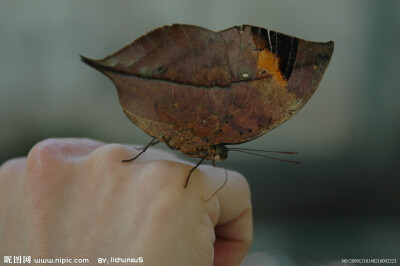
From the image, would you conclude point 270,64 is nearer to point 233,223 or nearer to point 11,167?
point 233,223

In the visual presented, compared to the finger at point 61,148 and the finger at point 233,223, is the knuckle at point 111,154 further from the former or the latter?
the finger at point 233,223

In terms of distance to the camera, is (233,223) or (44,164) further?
(233,223)

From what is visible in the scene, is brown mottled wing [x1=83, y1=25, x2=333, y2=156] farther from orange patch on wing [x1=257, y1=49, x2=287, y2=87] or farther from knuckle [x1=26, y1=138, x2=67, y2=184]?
knuckle [x1=26, y1=138, x2=67, y2=184]

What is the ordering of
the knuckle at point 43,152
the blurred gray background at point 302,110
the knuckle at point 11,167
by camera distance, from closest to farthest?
the knuckle at point 43,152 → the knuckle at point 11,167 → the blurred gray background at point 302,110

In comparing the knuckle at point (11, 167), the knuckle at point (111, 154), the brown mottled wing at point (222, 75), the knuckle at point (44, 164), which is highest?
the brown mottled wing at point (222, 75)

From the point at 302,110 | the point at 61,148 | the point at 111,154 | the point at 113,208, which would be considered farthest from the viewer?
the point at 302,110

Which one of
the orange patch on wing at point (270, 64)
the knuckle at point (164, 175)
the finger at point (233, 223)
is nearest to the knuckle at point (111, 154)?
the knuckle at point (164, 175)

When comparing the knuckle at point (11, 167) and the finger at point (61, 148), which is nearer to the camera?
the finger at point (61, 148)

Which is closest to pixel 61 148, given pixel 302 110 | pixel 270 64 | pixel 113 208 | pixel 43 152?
pixel 43 152
